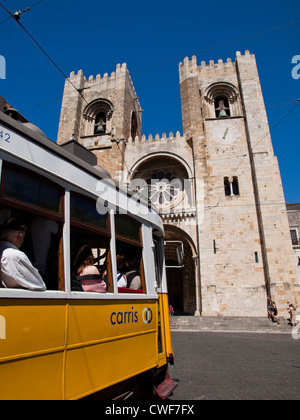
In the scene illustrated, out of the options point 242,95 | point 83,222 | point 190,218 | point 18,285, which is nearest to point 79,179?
point 83,222

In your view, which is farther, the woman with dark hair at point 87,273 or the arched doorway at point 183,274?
the arched doorway at point 183,274

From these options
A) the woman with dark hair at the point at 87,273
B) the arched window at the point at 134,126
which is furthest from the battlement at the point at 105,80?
the woman with dark hair at the point at 87,273

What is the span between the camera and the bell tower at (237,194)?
1303 centimetres

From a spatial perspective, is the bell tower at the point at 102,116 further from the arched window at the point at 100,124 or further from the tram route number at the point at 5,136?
the tram route number at the point at 5,136

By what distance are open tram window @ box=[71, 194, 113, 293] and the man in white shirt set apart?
420 millimetres

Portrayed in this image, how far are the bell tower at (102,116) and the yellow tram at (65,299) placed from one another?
47.4 ft

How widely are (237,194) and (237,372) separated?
11746 mm

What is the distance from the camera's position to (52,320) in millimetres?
1749

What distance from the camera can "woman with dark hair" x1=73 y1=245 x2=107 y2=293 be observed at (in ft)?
7.26

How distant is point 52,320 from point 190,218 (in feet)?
44.6

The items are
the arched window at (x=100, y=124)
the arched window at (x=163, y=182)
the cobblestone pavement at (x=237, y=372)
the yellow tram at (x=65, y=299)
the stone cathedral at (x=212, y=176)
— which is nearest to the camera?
the yellow tram at (x=65, y=299)

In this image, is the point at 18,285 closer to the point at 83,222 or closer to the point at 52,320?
the point at 52,320

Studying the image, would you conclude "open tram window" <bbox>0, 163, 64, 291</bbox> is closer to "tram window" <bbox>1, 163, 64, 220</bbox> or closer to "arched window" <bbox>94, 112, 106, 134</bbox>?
"tram window" <bbox>1, 163, 64, 220</bbox>

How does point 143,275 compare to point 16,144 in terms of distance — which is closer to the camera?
point 16,144
